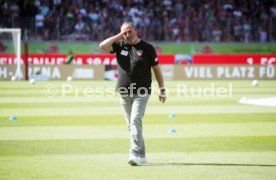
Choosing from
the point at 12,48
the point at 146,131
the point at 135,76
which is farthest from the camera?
the point at 12,48

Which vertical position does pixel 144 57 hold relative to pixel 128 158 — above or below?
above

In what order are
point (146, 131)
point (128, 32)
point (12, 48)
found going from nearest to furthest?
point (128, 32) → point (146, 131) → point (12, 48)

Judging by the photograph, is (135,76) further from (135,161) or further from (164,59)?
(164,59)

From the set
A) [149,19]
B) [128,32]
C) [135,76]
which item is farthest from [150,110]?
[149,19]

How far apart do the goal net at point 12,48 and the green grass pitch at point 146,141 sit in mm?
14527

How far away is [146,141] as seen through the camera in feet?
40.9

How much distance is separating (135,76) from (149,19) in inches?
1202

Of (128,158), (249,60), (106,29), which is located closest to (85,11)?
(106,29)

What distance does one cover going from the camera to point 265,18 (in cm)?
4072

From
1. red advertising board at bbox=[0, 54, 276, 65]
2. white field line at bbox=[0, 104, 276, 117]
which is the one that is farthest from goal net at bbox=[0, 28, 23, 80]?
white field line at bbox=[0, 104, 276, 117]

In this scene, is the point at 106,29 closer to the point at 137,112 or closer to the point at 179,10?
the point at 179,10

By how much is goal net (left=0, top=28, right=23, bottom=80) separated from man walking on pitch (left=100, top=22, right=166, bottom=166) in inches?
1011

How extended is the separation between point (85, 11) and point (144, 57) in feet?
102

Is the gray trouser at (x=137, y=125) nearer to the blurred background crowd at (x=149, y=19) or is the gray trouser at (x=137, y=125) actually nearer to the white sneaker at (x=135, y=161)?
the white sneaker at (x=135, y=161)
